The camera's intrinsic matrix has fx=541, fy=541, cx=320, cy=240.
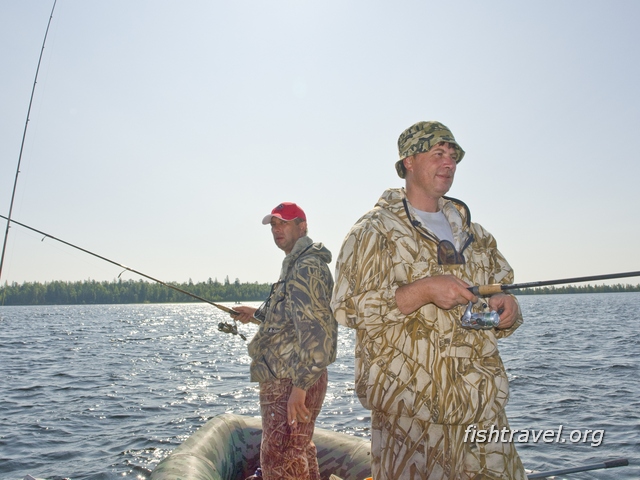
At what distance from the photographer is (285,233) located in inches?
166

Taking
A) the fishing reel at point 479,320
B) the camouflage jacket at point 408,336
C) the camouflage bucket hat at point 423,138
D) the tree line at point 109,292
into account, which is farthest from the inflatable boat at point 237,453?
the tree line at point 109,292

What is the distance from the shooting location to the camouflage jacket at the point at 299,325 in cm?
353

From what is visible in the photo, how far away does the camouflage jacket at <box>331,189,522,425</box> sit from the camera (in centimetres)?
253

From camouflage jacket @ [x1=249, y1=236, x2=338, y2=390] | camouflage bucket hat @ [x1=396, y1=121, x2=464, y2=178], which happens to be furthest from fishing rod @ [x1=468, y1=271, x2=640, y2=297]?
camouflage jacket @ [x1=249, y1=236, x2=338, y2=390]

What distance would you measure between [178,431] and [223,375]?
6801mm

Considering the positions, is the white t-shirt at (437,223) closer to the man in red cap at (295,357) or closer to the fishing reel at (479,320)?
the fishing reel at (479,320)

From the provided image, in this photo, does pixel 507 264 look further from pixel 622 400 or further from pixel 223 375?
pixel 223 375

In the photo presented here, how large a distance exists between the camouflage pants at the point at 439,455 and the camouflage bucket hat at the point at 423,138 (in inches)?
53.6

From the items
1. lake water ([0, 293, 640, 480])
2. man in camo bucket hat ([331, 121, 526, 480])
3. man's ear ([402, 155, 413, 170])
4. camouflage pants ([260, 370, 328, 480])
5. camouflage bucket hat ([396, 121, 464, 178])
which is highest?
camouflage bucket hat ([396, 121, 464, 178])

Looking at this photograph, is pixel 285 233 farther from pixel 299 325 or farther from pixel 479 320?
pixel 479 320

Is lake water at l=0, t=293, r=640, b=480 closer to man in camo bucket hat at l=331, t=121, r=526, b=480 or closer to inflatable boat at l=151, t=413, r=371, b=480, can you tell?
inflatable boat at l=151, t=413, r=371, b=480

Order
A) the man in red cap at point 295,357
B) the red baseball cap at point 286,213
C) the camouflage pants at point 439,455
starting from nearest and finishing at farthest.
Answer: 1. the camouflage pants at point 439,455
2. the man in red cap at point 295,357
3. the red baseball cap at point 286,213

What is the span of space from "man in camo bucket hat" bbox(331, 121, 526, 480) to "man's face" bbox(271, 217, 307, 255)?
1.45 meters

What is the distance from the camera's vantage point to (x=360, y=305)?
2596 millimetres
